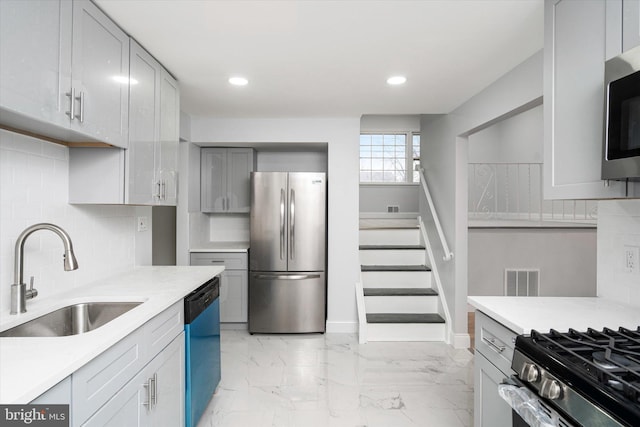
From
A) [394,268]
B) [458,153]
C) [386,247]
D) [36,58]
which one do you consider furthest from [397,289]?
[36,58]

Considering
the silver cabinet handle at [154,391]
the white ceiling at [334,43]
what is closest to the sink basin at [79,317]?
the silver cabinet handle at [154,391]

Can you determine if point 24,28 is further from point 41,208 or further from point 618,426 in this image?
point 618,426

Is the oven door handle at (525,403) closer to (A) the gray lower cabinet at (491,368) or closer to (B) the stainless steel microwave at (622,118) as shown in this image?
(A) the gray lower cabinet at (491,368)

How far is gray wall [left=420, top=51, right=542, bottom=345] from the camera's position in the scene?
2425 millimetres

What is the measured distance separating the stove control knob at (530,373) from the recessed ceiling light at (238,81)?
8.23 ft

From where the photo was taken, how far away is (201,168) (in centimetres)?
431

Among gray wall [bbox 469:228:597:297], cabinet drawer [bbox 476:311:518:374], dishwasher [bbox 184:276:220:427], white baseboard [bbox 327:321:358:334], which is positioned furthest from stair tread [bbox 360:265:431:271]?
cabinet drawer [bbox 476:311:518:374]

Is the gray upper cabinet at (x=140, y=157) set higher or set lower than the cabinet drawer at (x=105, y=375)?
higher

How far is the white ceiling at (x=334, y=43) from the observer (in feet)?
5.78

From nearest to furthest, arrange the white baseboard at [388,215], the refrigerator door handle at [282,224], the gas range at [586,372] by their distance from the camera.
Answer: the gas range at [586,372]
the refrigerator door handle at [282,224]
the white baseboard at [388,215]

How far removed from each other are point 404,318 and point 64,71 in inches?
137

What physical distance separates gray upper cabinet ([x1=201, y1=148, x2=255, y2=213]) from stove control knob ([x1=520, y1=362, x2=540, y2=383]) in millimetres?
3513

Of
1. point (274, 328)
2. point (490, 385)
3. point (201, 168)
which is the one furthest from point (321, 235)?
point (490, 385)

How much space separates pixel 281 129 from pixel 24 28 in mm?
2830
